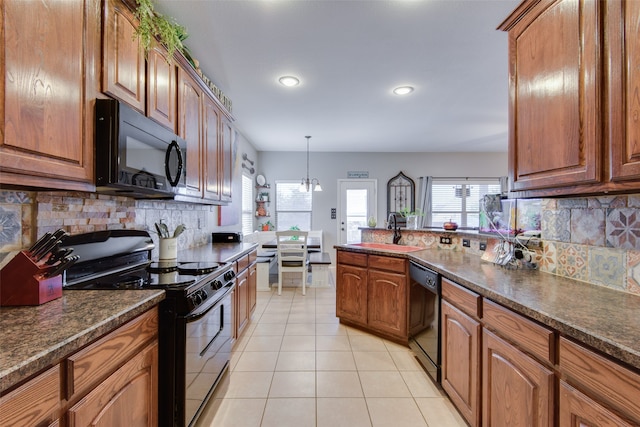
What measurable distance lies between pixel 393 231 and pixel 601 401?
2404 mm

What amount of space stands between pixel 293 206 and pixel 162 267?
4.63 m

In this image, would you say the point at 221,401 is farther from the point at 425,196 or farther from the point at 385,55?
the point at 425,196

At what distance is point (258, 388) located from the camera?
1958 millimetres

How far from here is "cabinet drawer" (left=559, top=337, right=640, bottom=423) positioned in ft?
2.45

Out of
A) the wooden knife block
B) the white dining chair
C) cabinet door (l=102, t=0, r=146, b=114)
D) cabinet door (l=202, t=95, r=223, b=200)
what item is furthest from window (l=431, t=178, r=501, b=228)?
the wooden knife block

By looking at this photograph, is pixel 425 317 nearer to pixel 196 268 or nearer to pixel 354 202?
pixel 196 268

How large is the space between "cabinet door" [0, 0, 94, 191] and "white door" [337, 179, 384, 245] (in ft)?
17.6

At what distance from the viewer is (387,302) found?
2590mm

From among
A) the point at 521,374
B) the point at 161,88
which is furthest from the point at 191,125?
the point at 521,374

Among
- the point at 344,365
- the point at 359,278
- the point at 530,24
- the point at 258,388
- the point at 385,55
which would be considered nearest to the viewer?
the point at 530,24

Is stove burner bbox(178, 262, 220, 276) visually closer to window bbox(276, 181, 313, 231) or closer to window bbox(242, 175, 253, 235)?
window bbox(242, 175, 253, 235)

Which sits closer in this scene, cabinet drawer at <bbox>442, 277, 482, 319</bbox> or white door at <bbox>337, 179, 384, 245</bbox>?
cabinet drawer at <bbox>442, 277, 482, 319</bbox>

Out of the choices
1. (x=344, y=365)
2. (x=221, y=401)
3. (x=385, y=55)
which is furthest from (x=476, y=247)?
(x=221, y=401)

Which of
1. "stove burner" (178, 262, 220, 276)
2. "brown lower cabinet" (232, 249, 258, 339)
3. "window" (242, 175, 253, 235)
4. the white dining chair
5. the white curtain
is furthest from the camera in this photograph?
the white curtain
